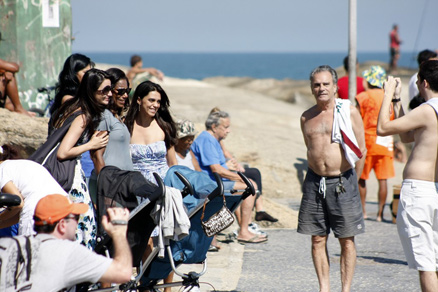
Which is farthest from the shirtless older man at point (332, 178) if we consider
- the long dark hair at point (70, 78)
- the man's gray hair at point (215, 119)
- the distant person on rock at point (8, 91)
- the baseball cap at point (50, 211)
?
the distant person on rock at point (8, 91)

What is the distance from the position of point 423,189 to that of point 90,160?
9.52 feet

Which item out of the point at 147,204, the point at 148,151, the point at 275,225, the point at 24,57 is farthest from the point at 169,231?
the point at 24,57

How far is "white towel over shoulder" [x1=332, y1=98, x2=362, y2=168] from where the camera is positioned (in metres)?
5.80

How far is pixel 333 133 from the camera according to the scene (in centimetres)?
584

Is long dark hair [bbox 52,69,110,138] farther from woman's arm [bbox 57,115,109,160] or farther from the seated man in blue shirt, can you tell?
the seated man in blue shirt

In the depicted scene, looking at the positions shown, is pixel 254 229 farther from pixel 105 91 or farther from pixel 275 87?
pixel 275 87

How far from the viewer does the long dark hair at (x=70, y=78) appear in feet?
21.0

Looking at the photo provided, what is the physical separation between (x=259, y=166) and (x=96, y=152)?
680 cm

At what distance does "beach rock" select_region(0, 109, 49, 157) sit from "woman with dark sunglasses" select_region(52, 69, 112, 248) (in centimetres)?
227

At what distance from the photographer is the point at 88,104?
219 inches

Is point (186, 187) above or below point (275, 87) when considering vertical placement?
above

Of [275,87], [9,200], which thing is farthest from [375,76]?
[275,87]

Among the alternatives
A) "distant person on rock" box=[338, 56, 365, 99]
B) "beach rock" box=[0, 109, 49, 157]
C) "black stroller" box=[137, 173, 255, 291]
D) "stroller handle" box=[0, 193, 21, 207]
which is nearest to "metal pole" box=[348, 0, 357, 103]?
"distant person on rock" box=[338, 56, 365, 99]

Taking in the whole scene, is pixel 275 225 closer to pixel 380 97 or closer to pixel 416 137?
pixel 380 97
